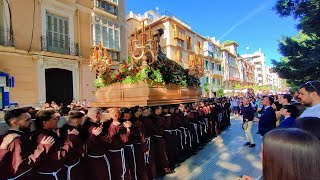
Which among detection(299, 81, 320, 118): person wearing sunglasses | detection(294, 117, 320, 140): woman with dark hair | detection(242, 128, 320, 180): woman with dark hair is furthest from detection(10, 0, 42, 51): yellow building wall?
detection(242, 128, 320, 180): woman with dark hair

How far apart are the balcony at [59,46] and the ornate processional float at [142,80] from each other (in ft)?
26.2

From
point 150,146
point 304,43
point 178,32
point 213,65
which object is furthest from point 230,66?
point 150,146

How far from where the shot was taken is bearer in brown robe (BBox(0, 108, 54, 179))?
2.67m

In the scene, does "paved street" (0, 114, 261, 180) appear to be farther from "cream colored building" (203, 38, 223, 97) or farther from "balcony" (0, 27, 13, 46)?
"cream colored building" (203, 38, 223, 97)

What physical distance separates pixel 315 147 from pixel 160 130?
15.8ft

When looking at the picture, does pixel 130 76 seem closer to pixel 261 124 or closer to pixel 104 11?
pixel 261 124

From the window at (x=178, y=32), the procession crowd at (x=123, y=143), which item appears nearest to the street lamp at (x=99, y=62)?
the procession crowd at (x=123, y=143)

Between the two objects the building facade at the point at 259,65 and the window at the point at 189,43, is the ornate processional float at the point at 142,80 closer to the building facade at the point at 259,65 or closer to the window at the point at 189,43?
the window at the point at 189,43

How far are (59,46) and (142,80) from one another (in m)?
10.5

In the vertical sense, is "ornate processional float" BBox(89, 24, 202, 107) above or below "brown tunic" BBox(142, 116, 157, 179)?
above

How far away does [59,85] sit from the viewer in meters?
15.7

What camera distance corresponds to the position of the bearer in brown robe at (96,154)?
3.82 metres

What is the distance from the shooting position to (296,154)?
3.89ft

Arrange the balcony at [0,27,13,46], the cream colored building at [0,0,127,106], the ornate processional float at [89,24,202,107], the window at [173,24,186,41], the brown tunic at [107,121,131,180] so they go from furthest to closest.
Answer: the window at [173,24,186,41]
the cream colored building at [0,0,127,106]
the balcony at [0,27,13,46]
the ornate processional float at [89,24,202,107]
the brown tunic at [107,121,131,180]
